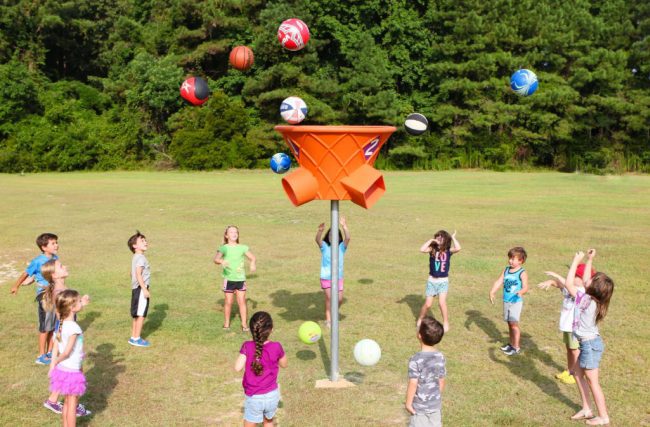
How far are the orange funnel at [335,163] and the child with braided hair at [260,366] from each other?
1904 millimetres

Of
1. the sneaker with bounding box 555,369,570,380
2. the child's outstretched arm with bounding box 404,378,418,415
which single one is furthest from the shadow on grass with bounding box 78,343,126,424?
the sneaker with bounding box 555,369,570,380

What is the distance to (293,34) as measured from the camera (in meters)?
14.8

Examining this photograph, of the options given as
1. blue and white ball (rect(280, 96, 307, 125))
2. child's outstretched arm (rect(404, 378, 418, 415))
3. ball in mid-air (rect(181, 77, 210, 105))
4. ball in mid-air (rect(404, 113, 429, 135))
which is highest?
ball in mid-air (rect(181, 77, 210, 105))

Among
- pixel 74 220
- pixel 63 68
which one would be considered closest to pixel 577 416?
pixel 74 220

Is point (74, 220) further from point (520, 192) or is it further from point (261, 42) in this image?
point (261, 42)

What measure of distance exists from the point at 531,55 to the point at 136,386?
4650cm

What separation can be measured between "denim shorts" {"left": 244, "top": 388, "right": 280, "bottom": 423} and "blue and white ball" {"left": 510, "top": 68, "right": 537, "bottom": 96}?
1382 cm

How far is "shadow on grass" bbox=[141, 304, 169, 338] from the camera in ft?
30.4

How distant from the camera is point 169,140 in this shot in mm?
51156

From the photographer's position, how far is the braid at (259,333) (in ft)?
16.5

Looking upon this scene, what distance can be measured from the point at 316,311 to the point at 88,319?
3.62 m

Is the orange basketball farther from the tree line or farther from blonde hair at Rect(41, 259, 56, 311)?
the tree line

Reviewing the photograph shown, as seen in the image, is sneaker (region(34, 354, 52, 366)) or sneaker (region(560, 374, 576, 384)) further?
sneaker (region(34, 354, 52, 366))

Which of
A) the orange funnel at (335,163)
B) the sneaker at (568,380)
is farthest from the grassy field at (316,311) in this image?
the orange funnel at (335,163)
